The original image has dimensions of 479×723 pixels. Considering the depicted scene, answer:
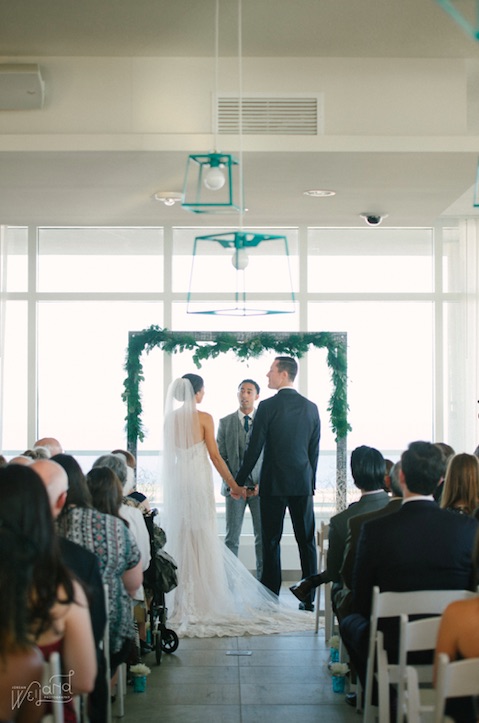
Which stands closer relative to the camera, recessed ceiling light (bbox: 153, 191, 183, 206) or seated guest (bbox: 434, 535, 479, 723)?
seated guest (bbox: 434, 535, 479, 723)

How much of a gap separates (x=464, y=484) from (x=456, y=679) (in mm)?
2493

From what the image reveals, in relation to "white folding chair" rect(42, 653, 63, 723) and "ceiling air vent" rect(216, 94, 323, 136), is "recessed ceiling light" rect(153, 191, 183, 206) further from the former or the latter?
"white folding chair" rect(42, 653, 63, 723)

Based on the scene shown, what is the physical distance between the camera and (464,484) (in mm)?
5023

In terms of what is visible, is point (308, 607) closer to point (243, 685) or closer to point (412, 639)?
point (243, 685)

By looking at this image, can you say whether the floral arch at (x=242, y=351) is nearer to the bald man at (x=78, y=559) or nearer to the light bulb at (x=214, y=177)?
the light bulb at (x=214, y=177)

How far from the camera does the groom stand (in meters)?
A: 7.60

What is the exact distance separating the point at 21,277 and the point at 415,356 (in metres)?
4.13

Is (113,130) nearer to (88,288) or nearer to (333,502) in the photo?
(88,288)

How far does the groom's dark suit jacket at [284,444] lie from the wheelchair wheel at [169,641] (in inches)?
70.2

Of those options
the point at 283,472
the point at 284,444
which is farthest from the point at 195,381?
the point at 283,472

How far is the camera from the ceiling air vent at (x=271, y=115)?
20.9 feet

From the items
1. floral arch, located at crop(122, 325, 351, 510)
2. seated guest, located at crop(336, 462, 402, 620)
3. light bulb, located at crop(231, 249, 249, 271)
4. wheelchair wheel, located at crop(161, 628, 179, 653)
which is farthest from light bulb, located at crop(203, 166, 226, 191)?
floral arch, located at crop(122, 325, 351, 510)

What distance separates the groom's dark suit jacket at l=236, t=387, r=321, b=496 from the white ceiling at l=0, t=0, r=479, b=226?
5.67ft

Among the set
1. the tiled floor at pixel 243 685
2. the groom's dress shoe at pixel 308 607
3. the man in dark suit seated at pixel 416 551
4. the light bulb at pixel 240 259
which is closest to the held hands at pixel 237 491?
the groom's dress shoe at pixel 308 607
